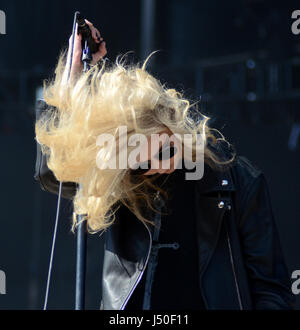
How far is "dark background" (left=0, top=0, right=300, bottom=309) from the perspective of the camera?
18.5 feet

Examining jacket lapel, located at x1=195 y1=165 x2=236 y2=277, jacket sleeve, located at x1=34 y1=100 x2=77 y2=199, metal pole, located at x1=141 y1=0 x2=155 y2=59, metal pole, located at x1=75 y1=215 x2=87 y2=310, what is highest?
metal pole, located at x1=141 y1=0 x2=155 y2=59

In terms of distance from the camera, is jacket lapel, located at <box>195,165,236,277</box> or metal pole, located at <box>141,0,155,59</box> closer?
jacket lapel, located at <box>195,165,236,277</box>

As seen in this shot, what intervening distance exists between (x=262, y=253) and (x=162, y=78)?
14.3 ft

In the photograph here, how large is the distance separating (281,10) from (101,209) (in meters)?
5.19

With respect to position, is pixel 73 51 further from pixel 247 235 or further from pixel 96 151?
pixel 247 235

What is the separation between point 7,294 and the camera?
20.5ft

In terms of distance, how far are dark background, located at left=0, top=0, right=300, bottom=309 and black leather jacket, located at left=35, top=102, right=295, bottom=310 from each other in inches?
164

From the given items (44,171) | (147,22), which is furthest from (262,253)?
(147,22)

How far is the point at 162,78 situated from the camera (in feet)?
18.5

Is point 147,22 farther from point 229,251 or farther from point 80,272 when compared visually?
point 80,272

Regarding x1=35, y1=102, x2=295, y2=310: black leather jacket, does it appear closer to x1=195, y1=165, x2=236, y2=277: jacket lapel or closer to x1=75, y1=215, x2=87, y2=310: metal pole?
x1=195, y1=165, x2=236, y2=277: jacket lapel

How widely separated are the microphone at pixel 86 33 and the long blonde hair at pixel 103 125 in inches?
3.0

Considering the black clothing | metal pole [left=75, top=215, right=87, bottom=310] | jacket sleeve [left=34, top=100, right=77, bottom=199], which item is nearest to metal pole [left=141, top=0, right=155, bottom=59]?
jacket sleeve [left=34, top=100, right=77, bottom=199]
